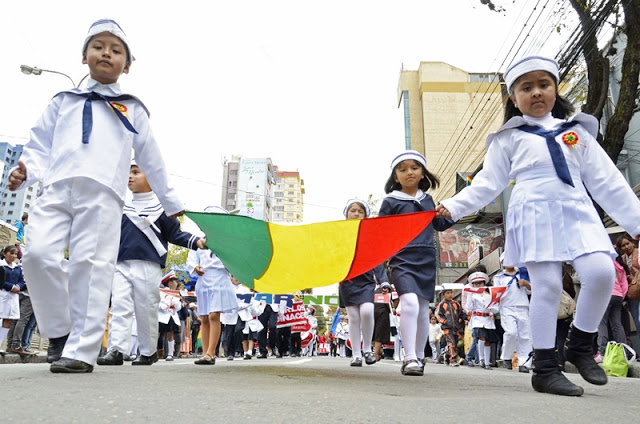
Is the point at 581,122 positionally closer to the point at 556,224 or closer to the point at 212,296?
the point at 556,224

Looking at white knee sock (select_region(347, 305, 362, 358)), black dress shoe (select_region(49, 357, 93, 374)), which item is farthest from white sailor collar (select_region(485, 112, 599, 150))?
white knee sock (select_region(347, 305, 362, 358))

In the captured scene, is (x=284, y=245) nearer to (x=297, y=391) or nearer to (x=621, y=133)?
(x=297, y=391)

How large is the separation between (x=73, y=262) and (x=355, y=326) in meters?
4.70

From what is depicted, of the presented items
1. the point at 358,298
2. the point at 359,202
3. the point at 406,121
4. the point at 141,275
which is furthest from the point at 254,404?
the point at 406,121

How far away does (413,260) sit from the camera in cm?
564

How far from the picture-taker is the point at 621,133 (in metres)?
10.2

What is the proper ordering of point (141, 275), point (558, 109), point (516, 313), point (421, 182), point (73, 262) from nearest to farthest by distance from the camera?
point (73, 262), point (558, 109), point (141, 275), point (421, 182), point (516, 313)

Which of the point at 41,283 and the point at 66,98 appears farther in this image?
the point at 66,98

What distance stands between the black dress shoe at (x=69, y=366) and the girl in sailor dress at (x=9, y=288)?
729 cm

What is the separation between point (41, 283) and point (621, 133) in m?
10.0

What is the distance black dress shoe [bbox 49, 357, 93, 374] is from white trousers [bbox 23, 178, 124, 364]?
42mm

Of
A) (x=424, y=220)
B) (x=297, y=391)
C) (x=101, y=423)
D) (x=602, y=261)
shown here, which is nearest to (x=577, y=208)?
(x=602, y=261)

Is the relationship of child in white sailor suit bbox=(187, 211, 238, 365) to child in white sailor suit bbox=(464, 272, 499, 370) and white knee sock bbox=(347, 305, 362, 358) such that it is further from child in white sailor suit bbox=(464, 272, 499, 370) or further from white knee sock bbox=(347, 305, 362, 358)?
child in white sailor suit bbox=(464, 272, 499, 370)

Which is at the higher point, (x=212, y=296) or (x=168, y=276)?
(x=168, y=276)
